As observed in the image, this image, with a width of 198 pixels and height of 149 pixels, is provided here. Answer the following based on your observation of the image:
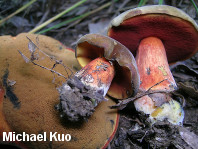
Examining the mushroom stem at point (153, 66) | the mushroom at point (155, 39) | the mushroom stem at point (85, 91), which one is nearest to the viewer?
the mushroom stem at point (85, 91)

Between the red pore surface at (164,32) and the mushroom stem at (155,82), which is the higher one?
the red pore surface at (164,32)

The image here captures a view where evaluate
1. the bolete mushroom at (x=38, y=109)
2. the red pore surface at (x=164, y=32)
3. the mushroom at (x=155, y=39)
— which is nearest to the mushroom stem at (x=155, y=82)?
the mushroom at (x=155, y=39)

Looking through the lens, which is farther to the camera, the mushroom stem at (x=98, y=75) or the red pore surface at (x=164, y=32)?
the red pore surface at (x=164, y=32)

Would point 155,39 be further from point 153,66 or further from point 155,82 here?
point 155,82

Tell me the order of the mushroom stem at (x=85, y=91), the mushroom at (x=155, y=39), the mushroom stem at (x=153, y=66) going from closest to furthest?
1. the mushroom stem at (x=85, y=91)
2. the mushroom at (x=155, y=39)
3. the mushroom stem at (x=153, y=66)

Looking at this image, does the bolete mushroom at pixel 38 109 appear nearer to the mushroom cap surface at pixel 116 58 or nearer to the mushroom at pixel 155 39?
the mushroom cap surface at pixel 116 58

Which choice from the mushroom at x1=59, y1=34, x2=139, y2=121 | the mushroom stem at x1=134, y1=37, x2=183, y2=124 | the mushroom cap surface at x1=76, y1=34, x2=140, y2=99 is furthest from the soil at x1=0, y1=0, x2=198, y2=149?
the mushroom at x1=59, y1=34, x2=139, y2=121

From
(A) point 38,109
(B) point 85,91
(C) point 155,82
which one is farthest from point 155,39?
(A) point 38,109
